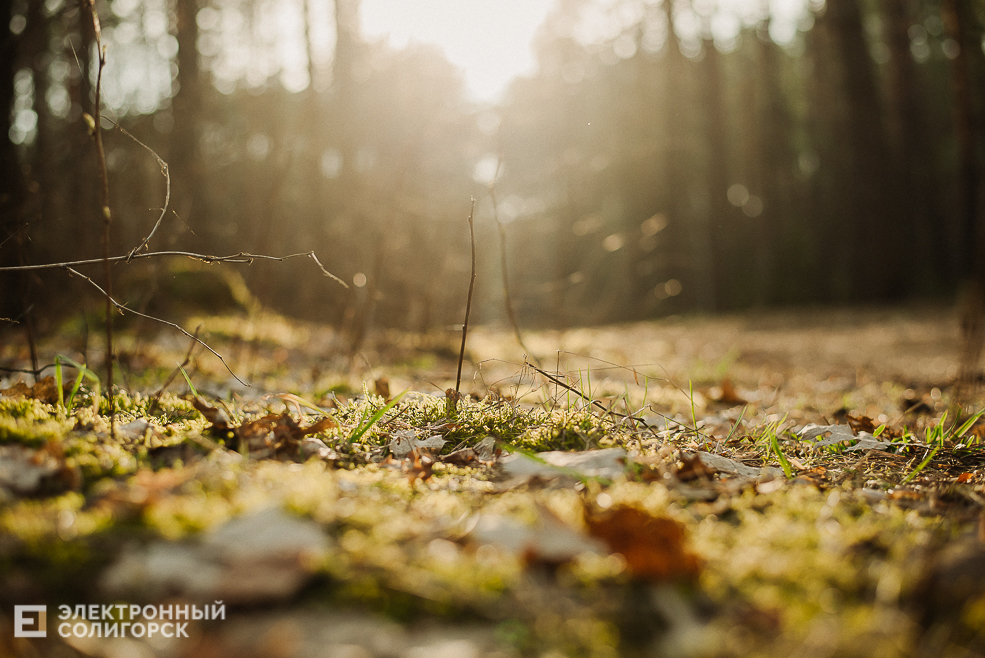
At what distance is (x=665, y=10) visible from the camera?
16078 mm

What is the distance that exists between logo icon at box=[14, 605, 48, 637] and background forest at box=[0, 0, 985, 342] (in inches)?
49.4

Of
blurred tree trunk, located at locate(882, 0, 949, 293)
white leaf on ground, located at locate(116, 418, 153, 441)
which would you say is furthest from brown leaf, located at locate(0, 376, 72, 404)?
blurred tree trunk, located at locate(882, 0, 949, 293)

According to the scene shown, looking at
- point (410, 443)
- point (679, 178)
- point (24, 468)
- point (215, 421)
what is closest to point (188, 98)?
point (215, 421)

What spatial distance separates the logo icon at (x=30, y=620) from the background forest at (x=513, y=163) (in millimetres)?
1254

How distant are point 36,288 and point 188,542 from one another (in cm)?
283

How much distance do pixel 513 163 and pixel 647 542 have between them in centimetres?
2220

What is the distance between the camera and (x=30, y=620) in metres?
0.89

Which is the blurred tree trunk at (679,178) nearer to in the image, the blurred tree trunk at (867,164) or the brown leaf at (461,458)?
the blurred tree trunk at (867,164)

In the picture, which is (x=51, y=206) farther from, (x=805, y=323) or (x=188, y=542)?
(x=805, y=323)

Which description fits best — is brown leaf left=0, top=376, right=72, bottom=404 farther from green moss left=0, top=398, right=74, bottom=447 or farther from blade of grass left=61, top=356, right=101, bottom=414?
blade of grass left=61, top=356, right=101, bottom=414

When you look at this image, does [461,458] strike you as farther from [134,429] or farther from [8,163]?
[8,163]

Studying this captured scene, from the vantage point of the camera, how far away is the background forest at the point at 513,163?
4.20m

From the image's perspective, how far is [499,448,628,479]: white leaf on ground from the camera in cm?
159

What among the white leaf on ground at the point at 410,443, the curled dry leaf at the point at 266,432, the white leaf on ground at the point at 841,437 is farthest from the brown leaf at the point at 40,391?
the white leaf on ground at the point at 841,437
